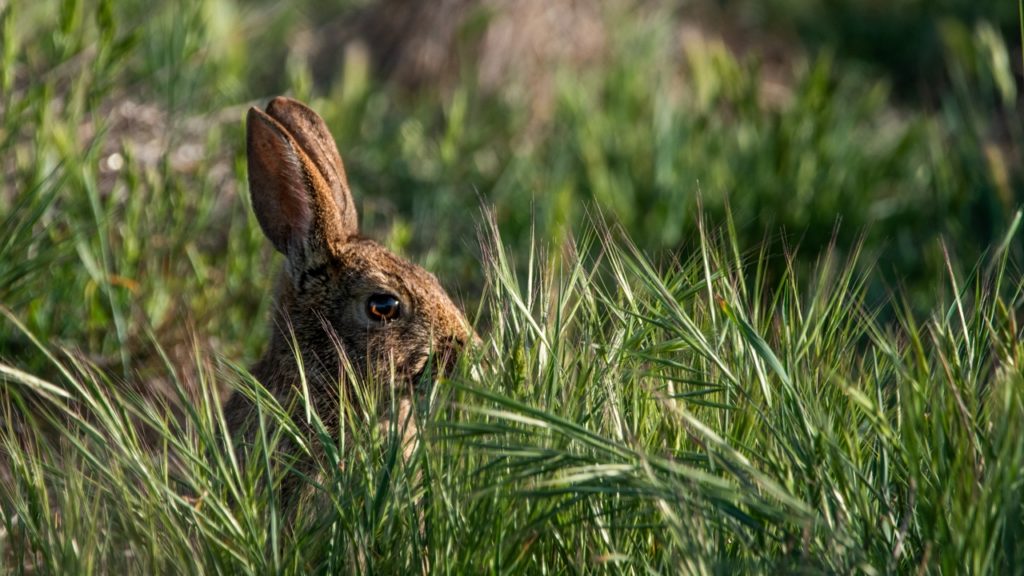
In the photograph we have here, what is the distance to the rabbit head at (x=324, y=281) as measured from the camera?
3.85 m

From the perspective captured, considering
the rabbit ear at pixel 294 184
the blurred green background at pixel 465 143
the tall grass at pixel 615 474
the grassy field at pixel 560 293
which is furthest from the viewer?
the blurred green background at pixel 465 143

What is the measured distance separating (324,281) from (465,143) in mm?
2391

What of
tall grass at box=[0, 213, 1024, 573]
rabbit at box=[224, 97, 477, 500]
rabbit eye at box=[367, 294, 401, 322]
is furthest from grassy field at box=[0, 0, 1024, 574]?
rabbit eye at box=[367, 294, 401, 322]

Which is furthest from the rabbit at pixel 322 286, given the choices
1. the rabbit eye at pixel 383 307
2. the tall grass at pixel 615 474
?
the tall grass at pixel 615 474

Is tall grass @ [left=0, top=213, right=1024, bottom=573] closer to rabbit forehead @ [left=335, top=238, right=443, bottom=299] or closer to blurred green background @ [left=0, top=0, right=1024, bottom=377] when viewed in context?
blurred green background @ [left=0, top=0, right=1024, bottom=377]

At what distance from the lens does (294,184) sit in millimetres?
4012

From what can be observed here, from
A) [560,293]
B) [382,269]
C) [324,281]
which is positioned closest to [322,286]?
[324,281]

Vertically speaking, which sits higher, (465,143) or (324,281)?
(324,281)

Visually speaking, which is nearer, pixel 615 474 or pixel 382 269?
pixel 615 474

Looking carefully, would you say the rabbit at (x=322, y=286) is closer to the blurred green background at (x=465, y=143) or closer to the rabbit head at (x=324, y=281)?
the rabbit head at (x=324, y=281)

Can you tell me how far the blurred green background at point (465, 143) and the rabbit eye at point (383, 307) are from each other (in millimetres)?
A: 186

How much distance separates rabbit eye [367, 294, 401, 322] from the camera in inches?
155

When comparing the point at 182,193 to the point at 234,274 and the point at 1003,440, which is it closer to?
the point at 234,274

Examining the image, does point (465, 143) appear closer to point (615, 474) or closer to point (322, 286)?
point (322, 286)
